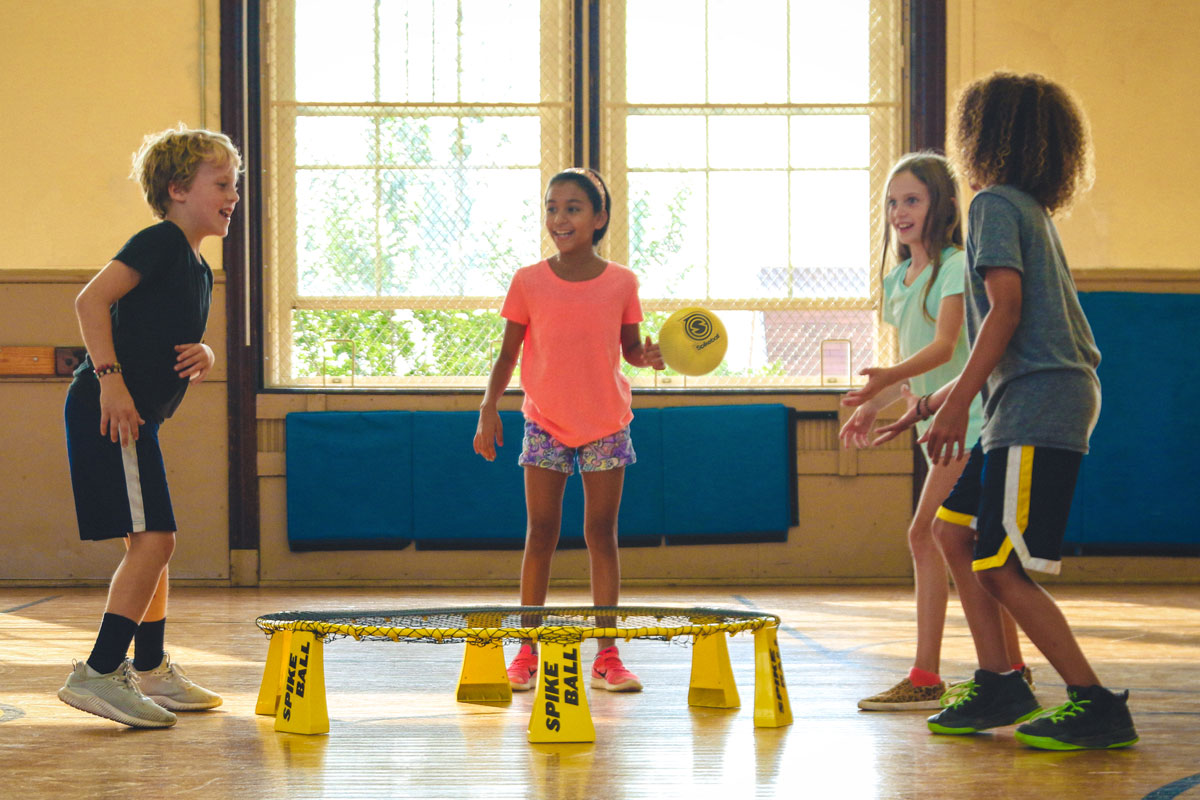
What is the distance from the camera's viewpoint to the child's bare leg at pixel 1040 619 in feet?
6.76

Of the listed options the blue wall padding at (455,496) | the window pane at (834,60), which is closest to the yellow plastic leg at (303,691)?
the blue wall padding at (455,496)

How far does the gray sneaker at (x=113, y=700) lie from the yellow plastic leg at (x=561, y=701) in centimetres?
73

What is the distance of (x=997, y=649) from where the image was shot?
89.1 inches

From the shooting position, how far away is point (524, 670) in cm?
276

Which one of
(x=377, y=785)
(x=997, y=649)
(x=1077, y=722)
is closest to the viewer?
(x=377, y=785)

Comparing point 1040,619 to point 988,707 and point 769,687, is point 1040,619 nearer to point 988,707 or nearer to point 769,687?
point 988,707

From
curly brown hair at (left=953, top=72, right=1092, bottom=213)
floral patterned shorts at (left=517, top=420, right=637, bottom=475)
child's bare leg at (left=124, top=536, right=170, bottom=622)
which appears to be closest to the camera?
curly brown hair at (left=953, top=72, right=1092, bottom=213)

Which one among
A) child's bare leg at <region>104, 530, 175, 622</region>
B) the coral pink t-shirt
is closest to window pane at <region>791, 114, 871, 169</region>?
the coral pink t-shirt

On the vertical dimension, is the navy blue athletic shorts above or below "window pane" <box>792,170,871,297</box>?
below

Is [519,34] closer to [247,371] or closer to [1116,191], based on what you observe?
[247,371]

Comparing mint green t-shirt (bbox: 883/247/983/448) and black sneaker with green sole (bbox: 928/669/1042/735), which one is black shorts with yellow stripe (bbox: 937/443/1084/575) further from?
mint green t-shirt (bbox: 883/247/983/448)

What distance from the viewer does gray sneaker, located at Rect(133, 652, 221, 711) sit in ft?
7.98

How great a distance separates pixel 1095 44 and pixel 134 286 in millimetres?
4450

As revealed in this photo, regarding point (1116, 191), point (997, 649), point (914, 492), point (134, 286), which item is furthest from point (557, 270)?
point (1116, 191)
